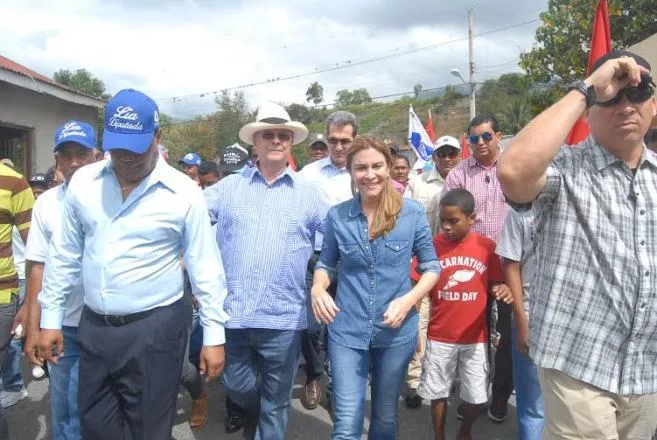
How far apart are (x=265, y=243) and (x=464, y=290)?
1348 millimetres

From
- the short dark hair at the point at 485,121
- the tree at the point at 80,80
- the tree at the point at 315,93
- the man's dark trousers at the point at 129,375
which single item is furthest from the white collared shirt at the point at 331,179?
the tree at the point at 315,93

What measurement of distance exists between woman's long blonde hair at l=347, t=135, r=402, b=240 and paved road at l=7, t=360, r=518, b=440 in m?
1.78

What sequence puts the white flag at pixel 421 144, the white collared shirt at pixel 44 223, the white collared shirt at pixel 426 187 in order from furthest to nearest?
the white flag at pixel 421 144
the white collared shirt at pixel 426 187
the white collared shirt at pixel 44 223

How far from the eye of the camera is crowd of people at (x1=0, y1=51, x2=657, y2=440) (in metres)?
1.90

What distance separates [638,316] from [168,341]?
2.01 metres

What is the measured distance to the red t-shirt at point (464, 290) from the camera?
136 inches

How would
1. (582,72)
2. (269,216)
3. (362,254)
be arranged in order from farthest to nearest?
(582,72) → (269,216) → (362,254)

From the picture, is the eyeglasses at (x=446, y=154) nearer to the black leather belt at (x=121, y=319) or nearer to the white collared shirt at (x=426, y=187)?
the white collared shirt at (x=426, y=187)

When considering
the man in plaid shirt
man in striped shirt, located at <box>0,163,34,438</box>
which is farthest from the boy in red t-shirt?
man in striped shirt, located at <box>0,163,34,438</box>

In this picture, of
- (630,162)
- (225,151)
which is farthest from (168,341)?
(225,151)

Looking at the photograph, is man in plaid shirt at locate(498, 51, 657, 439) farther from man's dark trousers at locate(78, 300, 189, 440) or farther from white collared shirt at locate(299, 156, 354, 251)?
white collared shirt at locate(299, 156, 354, 251)

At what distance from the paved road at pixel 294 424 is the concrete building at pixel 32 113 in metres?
6.13

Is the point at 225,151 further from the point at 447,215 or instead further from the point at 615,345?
the point at 615,345

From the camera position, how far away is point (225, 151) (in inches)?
239
